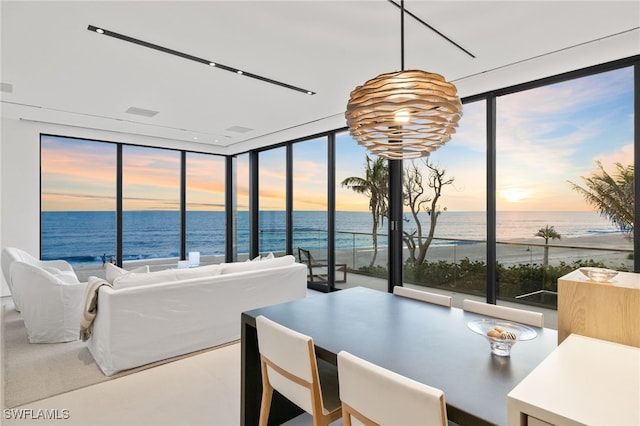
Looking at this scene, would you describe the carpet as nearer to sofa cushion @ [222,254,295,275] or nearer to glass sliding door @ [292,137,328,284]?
sofa cushion @ [222,254,295,275]

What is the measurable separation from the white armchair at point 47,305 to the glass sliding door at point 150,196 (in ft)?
10.1

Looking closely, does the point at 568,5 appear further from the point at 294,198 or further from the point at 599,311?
the point at 294,198

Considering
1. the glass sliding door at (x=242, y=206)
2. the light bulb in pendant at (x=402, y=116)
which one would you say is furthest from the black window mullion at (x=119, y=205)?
the light bulb in pendant at (x=402, y=116)

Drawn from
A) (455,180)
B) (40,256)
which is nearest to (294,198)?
(455,180)

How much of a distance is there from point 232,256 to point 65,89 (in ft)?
15.5

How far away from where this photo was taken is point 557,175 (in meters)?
3.40

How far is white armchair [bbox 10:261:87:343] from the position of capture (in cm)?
338

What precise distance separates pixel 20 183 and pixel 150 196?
2018 millimetres

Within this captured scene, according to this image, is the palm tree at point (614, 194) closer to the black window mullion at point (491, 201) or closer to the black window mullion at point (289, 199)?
the black window mullion at point (491, 201)

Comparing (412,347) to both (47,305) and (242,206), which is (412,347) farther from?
(242,206)

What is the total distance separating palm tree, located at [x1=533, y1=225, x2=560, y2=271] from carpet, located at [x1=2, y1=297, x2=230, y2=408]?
3409 mm

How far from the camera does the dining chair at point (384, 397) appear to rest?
108cm

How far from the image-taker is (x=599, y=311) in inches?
48.6

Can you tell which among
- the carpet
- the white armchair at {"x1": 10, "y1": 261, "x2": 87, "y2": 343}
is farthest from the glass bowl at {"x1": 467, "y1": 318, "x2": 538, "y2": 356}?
the white armchair at {"x1": 10, "y1": 261, "x2": 87, "y2": 343}
